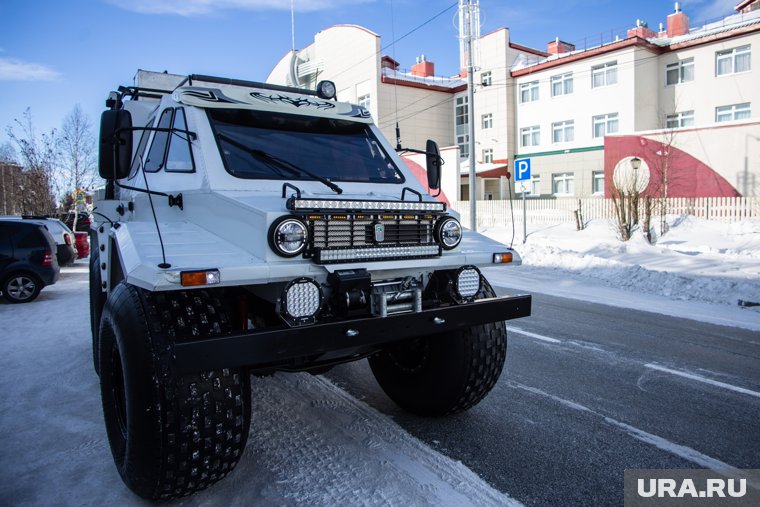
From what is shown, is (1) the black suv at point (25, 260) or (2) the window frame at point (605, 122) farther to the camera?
(2) the window frame at point (605, 122)

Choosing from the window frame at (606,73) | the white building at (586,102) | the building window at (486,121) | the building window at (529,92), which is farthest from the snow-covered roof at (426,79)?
the window frame at (606,73)

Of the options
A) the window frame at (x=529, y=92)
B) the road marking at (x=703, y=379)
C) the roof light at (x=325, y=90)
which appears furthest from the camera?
the window frame at (x=529, y=92)

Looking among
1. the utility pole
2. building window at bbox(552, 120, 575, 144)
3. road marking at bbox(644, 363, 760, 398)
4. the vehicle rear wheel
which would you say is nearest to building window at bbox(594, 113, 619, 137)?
building window at bbox(552, 120, 575, 144)

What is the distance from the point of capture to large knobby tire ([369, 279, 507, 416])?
152 inches

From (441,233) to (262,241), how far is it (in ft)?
3.96

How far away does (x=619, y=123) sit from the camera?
103ft

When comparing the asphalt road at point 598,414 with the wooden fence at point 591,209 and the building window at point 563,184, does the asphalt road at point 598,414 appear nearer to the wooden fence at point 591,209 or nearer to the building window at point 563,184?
the wooden fence at point 591,209

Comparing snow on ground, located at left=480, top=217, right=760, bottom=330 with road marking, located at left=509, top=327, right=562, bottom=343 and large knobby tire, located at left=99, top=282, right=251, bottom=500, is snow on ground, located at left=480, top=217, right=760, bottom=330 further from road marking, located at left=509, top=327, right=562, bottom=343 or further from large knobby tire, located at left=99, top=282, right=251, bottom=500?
large knobby tire, located at left=99, top=282, right=251, bottom=500

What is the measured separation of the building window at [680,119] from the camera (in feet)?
101

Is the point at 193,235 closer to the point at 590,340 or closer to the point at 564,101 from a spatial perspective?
the point at 590,340

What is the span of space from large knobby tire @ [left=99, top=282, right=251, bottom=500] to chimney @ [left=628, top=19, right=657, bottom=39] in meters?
34.6

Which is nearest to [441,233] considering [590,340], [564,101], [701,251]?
[590,340]

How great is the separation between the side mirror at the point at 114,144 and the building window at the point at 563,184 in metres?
33.2

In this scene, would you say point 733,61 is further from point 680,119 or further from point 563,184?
point 563,184
